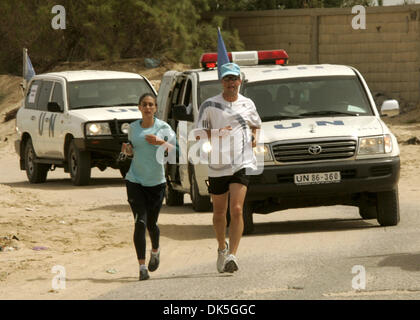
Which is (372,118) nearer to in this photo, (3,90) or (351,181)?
(351,181)

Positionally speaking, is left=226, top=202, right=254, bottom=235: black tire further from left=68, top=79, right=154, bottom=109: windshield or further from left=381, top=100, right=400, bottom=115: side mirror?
left=68, top=79, right=154, bottom=109: windshield

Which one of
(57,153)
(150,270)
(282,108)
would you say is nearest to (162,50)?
(57,153)

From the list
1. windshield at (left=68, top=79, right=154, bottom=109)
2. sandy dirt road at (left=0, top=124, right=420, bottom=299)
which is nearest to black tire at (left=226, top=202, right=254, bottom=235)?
sandy dirt road at (left=0, top=124, right=420, bottom=299)

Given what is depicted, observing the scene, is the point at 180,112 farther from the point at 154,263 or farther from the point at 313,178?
the point at 154,263

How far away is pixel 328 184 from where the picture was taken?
13.2 metres

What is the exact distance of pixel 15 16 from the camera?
122 feet

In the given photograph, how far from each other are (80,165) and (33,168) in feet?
7.70

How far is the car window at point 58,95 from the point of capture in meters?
21.9

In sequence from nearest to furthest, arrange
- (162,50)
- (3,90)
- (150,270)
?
1. (150,270)
2. (162,50)
3. (3,90)

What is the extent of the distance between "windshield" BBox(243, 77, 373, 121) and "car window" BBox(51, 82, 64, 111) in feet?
25.9

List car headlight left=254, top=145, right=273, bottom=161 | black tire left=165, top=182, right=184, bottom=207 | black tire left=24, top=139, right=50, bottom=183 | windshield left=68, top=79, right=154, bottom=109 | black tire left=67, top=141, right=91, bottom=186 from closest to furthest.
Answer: car headlight left=254, top=145, right=273, bottom=161
black tire left=165, top=182, right=184, bottom=207
black tire left=67, top=141, right=91, bottom=186
windshield left=68, top=79, right=154, bottom=109
black tire left=24, top=139, right=50, bottom=183

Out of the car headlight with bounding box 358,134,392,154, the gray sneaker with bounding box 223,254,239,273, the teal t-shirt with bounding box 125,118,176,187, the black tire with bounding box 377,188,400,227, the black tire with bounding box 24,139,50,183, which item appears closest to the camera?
the gray sneaker with bounding box 223,254,239,273

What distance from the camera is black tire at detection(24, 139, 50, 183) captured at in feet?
75.7

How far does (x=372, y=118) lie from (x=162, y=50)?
2187 cm
